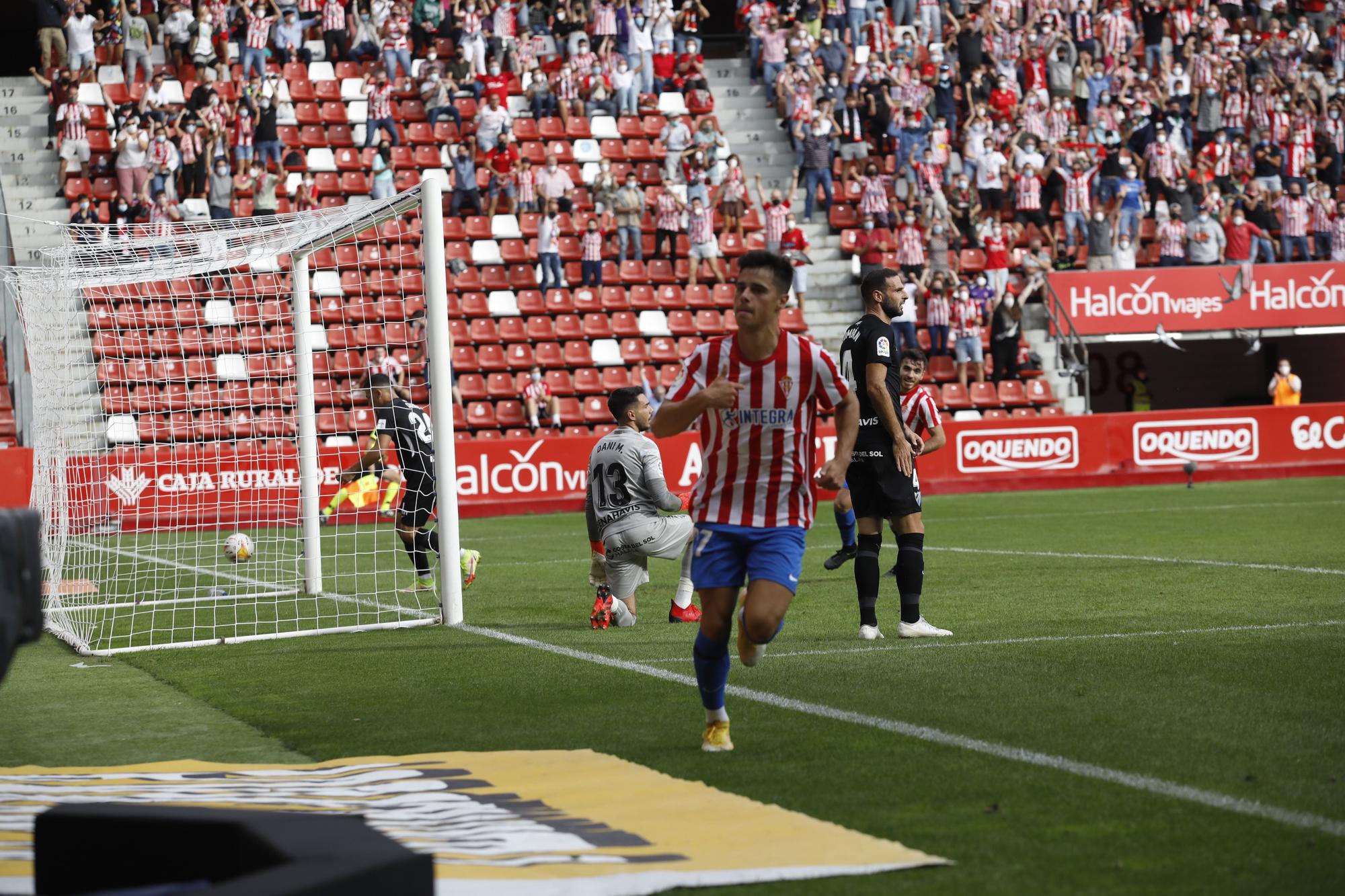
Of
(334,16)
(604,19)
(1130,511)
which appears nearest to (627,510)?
(1130,511)

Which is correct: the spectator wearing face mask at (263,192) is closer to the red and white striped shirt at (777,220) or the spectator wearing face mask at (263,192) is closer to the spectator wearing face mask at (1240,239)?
the red and white striped shirt at (777,220)

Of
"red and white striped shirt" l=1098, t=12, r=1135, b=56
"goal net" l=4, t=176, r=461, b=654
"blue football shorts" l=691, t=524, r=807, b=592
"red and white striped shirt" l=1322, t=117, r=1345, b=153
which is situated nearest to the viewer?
"blue football shorts" l=691, t=524, r=807, b=592

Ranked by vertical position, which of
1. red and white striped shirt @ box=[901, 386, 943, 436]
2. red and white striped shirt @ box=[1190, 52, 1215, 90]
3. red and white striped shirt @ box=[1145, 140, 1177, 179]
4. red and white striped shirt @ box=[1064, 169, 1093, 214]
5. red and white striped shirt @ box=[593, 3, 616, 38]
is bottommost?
red and white striped shirt @ box=[901, 386, 943, 436]

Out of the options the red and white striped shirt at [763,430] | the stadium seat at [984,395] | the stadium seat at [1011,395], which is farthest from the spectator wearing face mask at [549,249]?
the red and white striped shirt at [763,430]

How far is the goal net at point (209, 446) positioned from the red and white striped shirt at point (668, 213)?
264 inches

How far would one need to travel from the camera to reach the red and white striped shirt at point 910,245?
88.3ft

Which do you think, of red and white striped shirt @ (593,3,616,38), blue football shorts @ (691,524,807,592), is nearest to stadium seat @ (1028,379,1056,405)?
red and white striped shirt @ (593,3,616,38)

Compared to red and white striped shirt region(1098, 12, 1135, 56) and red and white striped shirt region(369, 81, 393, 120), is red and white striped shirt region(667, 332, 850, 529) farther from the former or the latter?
red and white striped shirt region(1098, 12, 1135, 56)

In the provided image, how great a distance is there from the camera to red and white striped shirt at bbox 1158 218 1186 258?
2862 centimetres

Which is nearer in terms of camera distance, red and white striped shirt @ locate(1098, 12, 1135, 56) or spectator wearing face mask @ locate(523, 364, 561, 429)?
spectator wearing face mask @ locate(523, 364, 561, 429)

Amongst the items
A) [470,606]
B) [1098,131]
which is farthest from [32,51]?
[470,606]

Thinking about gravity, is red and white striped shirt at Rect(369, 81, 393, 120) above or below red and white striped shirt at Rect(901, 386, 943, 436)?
above

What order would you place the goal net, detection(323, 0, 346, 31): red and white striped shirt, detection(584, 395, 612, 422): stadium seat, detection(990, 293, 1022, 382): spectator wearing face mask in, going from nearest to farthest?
the goal net < detection(584, 395, 612, 422): stadium seat < detection(990, 293, 1022, 382): spectator wearing face mask < detection(323, 0, 346, 31): red and white striped shirt

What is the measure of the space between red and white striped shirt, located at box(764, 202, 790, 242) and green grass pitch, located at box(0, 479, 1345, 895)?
14892mm
